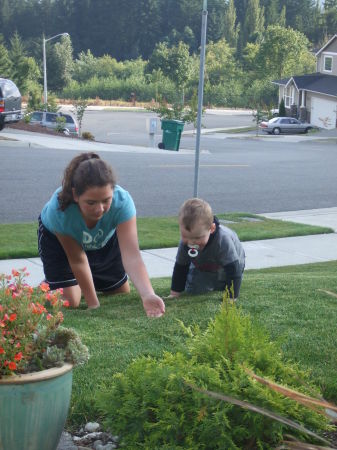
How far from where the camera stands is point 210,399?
8.91ft

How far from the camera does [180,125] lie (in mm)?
29984

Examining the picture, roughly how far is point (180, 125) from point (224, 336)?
27.4m

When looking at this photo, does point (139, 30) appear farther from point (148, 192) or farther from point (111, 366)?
point (111, 366)

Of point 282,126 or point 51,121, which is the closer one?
point 51,121

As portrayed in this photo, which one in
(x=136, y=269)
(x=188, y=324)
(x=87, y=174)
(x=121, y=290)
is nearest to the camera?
(x=87, y=174)

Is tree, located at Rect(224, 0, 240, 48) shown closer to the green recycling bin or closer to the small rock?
the green recycling bin

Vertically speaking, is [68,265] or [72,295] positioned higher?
[68,265]

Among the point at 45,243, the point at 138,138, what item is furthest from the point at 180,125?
the point at 45,243

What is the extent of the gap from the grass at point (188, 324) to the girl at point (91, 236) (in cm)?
24

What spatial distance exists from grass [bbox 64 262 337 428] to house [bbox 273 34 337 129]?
48.0 meters

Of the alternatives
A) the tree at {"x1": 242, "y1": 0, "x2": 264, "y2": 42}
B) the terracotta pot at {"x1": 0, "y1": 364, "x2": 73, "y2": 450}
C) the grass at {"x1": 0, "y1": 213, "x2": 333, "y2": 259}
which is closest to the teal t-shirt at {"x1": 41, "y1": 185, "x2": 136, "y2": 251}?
the terracotta pot at {"x1": 0, "y1": 364, "x2": 73, "y2": 450}

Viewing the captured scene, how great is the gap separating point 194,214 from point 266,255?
4.55 metres

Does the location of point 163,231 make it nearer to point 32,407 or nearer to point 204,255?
point 204,255

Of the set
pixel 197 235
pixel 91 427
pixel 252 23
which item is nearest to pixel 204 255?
pixel 197 235
